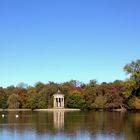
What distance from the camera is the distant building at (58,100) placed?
139875 mm

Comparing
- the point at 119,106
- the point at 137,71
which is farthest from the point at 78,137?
the point at 119,106

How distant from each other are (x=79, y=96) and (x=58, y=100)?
30.1 ft

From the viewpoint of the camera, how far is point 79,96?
5290 inches

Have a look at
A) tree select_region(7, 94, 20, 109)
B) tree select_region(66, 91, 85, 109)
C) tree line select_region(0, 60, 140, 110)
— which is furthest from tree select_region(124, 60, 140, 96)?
tree select_region(7, 94, 20, 109)

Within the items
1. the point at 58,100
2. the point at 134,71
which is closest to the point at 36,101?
the point at 58,100

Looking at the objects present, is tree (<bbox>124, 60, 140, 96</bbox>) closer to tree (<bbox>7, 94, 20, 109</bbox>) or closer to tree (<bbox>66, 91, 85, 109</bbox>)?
tree (<bbox>66, 91, 85, 109</bbox>)

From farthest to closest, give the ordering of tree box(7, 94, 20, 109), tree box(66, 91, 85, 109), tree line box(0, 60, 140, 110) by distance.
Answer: tree box(7, 94, 20, 109) → tree box(66, 91, 85, 109) → tree line box(0, 60, 140, 110)

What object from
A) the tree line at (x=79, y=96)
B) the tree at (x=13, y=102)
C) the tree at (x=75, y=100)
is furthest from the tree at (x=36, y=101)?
the tree at (x=75, y=100)

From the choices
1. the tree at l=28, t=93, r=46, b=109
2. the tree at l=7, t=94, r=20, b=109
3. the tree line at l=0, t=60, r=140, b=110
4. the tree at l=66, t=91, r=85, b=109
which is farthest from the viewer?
the tree at l=7, t=94, r=20, b=109

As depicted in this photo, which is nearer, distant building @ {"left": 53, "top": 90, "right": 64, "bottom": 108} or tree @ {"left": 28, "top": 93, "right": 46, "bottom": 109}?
tree @ {"left": 28, "top": 93, "right": 46, "bottom": 109}

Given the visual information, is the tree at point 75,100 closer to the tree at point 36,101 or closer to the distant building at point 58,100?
the distant building at point 58,100

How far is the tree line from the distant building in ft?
5.40

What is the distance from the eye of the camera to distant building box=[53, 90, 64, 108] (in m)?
140

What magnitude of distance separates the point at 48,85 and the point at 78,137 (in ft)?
351
